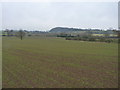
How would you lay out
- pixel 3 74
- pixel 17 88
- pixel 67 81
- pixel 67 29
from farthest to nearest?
pixel 67 29 → pixel 3 74 → pixel 67 81 → pixel 17 88

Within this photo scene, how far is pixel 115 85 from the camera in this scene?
7055mm

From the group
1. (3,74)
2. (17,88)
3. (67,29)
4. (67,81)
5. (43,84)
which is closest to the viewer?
(17,88)

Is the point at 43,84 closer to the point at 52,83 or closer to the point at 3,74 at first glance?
the point at 52,83

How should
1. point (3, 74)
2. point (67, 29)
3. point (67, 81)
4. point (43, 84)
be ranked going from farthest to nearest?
point (67, 29)
point (3, 74)
point (67, 81)
point (43, 84)

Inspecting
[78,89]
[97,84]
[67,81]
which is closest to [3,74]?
[67,81]

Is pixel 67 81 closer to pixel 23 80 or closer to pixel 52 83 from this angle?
pixel 52 83

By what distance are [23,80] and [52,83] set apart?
176cm

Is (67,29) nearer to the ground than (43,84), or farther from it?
farther from it

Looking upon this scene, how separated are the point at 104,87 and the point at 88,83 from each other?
88 centimetres

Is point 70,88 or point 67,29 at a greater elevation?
point 67,29

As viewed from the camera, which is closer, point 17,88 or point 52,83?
point 17,88

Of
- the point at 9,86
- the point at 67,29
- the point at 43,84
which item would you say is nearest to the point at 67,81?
the point at 43,84

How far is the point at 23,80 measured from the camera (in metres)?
7.45

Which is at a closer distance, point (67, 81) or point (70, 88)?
point (70, 88)
